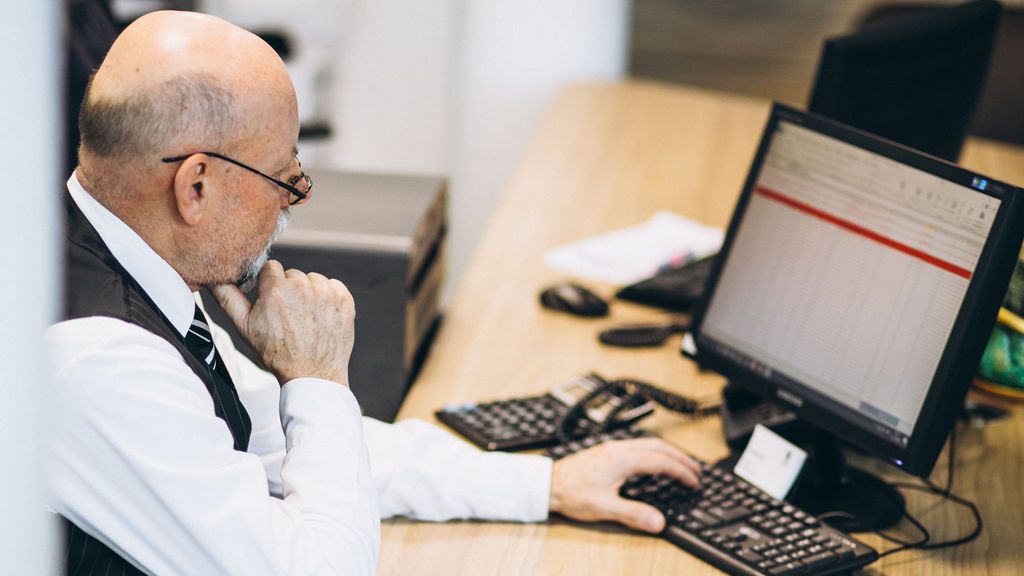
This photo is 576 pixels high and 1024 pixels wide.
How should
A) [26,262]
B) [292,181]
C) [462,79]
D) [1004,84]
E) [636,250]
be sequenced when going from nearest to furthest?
[26,262] < [292,181] < [636,250] < [1004,84] < [462,79]

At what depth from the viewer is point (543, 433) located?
1498 millimetres

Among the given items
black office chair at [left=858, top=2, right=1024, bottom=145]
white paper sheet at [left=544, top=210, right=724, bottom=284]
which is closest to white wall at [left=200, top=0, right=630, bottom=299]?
black office chair at [left=858, top=2, right=1024, bottom=145]

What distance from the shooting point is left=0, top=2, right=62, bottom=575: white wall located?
62cm

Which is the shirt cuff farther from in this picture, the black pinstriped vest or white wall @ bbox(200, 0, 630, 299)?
white wall @ bbox(200, 0, 630, 299)

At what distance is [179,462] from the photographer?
36.4 inches

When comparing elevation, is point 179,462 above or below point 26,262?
below

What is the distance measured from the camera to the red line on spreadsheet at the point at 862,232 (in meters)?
1.26

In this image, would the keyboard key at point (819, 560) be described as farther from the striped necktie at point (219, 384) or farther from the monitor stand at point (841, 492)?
the striped necktie at point (219, 384)

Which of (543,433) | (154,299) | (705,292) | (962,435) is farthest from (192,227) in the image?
(962,435)

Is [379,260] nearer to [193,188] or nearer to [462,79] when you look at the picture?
[193,188]

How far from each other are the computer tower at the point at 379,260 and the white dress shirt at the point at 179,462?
0.40 metres

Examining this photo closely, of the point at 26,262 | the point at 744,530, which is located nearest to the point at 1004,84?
the point at 744,530

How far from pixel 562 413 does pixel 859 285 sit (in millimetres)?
428

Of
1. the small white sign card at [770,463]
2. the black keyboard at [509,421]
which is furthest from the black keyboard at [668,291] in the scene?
→ the small white sign card at [770,463]
